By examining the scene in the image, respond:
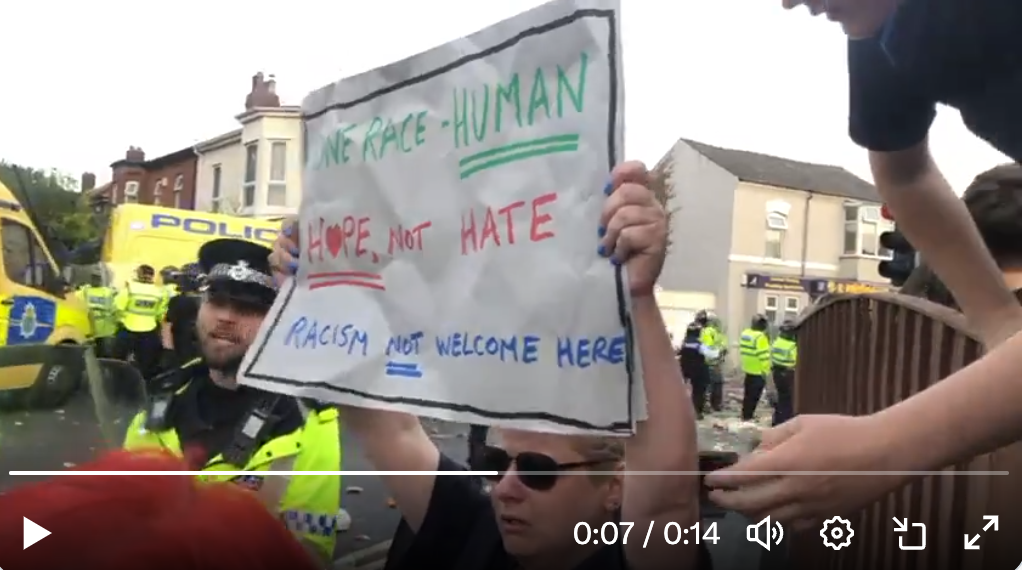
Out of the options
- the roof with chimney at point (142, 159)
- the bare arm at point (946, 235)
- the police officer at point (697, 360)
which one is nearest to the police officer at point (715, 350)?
the police officer at point (697, 360)

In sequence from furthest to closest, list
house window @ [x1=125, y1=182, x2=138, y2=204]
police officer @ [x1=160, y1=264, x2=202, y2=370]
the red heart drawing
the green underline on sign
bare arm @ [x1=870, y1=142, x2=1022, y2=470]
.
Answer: police officer @ [x1=160, y1=264, x2=202, y2=370]
house window @ [x1=125, y1=182, x2=138, y2=204]
the red heart drawing
the green underline on sign
bare arm @ [x1=870, y1=142, x2=1022, y2=470]

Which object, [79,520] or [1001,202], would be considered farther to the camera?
[1001,202]

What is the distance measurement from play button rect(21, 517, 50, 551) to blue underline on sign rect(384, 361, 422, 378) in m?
0.39

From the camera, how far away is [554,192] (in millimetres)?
1034

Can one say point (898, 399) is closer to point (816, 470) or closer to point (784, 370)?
point (784, 370)

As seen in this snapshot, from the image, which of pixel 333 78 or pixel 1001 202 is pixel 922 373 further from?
pixel 333 78

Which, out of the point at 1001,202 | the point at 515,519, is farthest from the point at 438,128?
the point at 1001,202

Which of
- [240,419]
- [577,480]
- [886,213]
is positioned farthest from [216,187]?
[886,213]

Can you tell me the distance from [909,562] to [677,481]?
34 cm

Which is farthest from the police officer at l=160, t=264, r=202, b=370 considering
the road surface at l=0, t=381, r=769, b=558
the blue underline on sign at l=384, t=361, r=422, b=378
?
the blue underline on sign at l=384, t=361, r=422, b=378

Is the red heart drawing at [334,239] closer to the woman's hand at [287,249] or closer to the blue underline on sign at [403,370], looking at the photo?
the woman's hand at [287,249]

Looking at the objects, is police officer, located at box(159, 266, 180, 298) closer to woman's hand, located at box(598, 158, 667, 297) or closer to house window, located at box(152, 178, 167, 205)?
house window, located at box(152, 178, 167, 205)

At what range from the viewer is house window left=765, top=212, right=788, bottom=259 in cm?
111

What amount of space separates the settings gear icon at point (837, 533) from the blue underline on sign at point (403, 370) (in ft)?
1.50
